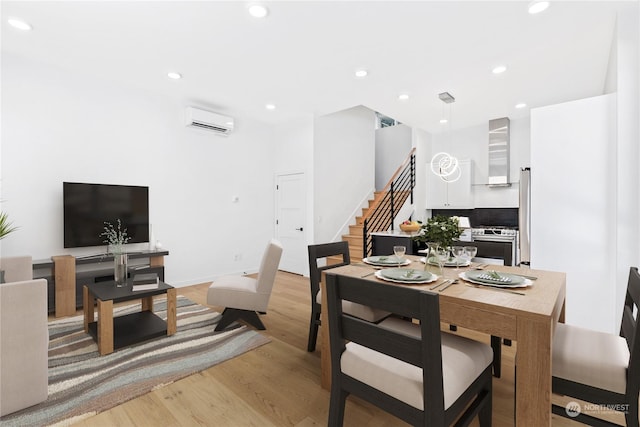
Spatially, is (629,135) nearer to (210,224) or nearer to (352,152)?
(352,152)

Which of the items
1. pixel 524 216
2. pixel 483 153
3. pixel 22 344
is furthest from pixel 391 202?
pixel 22 344

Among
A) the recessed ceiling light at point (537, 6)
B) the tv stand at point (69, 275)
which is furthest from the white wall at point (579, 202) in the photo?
the tv stand at point (69, 275)

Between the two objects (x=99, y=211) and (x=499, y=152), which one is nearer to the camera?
(x=99, y=211)

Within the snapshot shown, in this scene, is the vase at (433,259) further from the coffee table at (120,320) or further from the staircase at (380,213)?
the staircase at (380,213)

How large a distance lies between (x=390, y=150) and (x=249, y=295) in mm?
6390

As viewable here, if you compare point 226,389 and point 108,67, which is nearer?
point 226,389

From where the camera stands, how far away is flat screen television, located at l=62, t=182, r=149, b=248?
361 centimetres

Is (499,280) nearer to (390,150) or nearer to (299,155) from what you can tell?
(299,155)

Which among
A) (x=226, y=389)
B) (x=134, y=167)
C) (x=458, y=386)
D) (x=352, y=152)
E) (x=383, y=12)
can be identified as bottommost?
(x=226, y=389)

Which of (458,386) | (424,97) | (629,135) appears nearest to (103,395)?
(458,386)

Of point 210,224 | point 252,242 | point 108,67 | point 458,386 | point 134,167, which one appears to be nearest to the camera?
point 458,386

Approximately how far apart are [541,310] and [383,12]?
7.80 ft

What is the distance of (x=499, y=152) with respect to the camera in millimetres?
5434

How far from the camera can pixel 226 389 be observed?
2.02 meters
